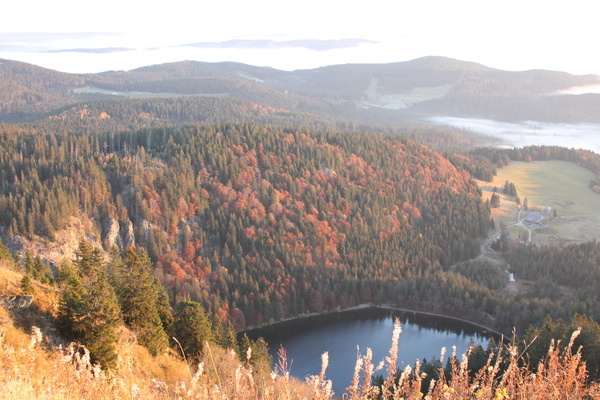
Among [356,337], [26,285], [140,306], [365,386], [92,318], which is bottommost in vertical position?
[356,337]

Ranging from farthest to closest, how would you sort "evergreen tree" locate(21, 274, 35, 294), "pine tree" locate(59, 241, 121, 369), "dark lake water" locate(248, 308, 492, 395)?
"dark lake water" locate(248, 308, 492, 395) < "evergreen tree" locate(21, 274, 35, 294) < "pine tree" locate(59, 241, 121, 369)

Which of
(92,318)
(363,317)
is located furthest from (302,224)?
(92,318)

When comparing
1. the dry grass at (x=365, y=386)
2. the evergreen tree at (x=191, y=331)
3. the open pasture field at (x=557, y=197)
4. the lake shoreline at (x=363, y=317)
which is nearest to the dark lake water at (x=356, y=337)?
the lake shoreline at (x=363, y=317)

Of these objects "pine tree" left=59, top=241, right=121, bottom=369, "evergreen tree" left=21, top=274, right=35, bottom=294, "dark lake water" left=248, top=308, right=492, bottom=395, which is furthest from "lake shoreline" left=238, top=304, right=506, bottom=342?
"evergreen tree" left=21, top=274, right=35, bottom=294

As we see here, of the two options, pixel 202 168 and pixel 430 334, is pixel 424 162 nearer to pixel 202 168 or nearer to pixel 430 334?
pixel 202 168

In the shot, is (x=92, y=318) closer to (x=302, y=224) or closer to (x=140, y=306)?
(x=140, y=306)

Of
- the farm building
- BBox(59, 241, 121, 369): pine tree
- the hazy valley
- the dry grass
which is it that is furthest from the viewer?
the farm building

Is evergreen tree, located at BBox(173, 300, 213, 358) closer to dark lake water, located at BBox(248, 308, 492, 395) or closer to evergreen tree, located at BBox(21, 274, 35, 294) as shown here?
evergreen tree, located at BBox(21, 274, 35, 294)
